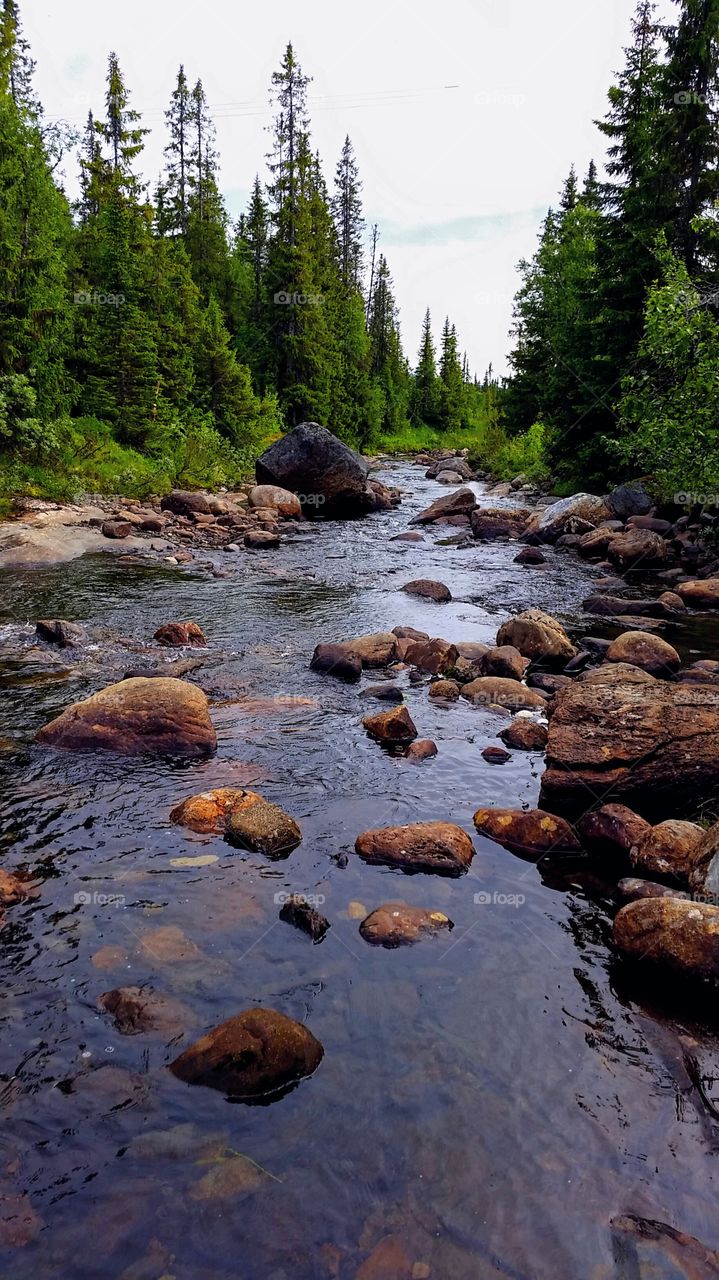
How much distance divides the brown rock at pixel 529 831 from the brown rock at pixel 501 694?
109 inches

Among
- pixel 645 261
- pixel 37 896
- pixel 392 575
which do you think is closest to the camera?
pixel 37 896

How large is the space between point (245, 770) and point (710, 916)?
13.4 feet

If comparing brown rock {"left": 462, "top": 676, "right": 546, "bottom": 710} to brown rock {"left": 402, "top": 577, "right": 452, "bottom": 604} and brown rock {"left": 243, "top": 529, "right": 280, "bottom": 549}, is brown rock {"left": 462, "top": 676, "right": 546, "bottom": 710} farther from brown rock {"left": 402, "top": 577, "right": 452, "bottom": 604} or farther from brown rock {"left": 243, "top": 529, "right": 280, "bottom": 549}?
brown rock {"left": 243, "top": 529, "right": 280, "bottom": 549}

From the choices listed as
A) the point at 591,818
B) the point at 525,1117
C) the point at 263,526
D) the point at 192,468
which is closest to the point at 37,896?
the point at 525,1117

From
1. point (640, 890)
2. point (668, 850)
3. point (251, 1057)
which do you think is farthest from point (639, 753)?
point (251, 1057)

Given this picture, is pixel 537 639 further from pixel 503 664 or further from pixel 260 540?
pixel 260 540

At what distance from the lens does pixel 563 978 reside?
4.43 meters

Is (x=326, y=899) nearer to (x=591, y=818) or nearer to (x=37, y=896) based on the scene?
(x=37, y=896)

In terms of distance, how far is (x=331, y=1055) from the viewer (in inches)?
149

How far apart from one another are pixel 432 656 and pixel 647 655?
285 centimetres

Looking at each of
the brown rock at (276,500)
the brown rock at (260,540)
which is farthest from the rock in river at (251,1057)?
the brown rock at (276,500)

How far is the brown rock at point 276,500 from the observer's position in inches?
990

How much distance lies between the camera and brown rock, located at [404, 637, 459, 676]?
979 cm

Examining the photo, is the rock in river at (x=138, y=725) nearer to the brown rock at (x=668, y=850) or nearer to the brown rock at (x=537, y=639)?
the brown rock at (x=668, y=850)
